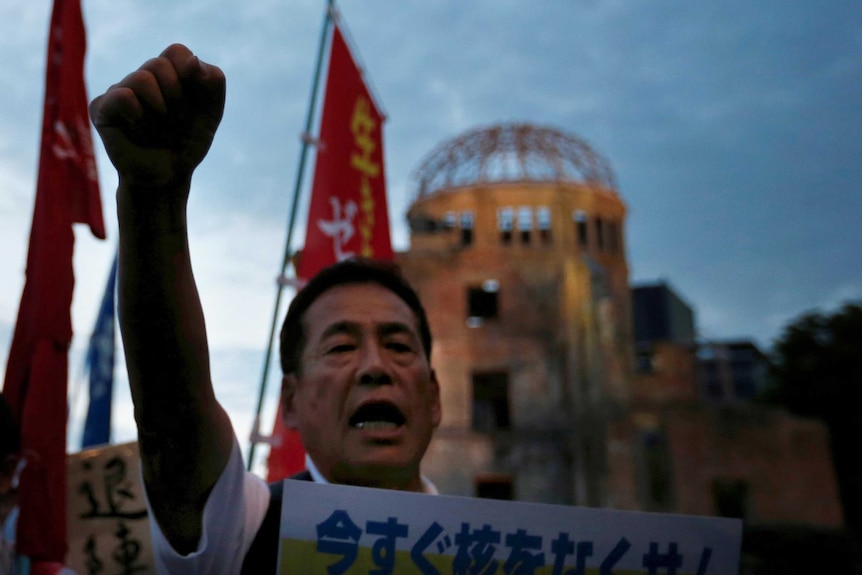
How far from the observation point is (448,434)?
18.4m

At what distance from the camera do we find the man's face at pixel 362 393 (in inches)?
72.9

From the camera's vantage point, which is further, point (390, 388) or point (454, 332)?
point (454, 332)

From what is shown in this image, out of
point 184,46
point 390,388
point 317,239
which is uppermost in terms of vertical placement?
point 317,239

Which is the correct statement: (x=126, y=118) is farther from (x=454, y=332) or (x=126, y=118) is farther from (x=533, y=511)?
(x=454, y=332)

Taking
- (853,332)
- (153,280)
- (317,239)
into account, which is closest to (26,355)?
(317,239)

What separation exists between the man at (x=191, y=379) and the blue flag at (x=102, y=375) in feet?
13.8

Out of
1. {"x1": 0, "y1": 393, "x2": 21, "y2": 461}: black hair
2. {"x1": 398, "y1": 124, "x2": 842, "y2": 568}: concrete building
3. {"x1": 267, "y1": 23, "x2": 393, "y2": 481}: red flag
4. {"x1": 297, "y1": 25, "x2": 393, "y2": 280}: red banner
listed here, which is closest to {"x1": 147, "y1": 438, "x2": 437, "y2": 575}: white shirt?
{"x1": 0, "y1": 393, "x2": 21, "y2": 461}: black hair

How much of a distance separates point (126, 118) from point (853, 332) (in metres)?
27.4

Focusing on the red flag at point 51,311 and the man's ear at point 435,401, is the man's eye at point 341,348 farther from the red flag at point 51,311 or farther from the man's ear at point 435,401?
the red flag at point 51,311

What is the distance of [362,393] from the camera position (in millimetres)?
1885

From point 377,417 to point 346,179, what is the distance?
136 inches

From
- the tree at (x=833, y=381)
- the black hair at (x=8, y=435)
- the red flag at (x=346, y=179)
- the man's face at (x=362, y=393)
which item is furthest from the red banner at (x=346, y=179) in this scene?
the tree at (x=833, y=381)

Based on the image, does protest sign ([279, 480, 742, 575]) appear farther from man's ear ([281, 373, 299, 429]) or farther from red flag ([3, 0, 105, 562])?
red flag ([3, 0, 105, 562])

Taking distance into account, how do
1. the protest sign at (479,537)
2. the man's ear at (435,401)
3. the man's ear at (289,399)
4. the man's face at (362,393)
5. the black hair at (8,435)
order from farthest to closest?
the black hair at (8,435) < the man's ear at (435,401) < the man's ear at (289,399) < the man's face at (362,393) < the protest sign at (479,537)
